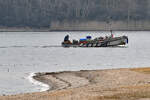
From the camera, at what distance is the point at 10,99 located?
33500mm

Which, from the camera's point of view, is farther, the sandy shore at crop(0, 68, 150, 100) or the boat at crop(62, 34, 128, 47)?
the boat at crop(62, 34, 128, 47)

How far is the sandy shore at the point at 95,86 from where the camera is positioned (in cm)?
3187

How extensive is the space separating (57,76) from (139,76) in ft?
29.2

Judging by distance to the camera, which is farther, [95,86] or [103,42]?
[103,42]

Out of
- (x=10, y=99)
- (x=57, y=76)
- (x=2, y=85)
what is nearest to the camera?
(x=10, y=99)

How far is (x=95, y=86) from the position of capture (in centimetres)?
3981

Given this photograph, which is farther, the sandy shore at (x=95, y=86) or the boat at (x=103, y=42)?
the boat at (x=103, y=42)

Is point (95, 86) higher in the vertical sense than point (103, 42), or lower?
lower

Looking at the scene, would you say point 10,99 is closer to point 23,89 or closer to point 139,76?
point 23,89

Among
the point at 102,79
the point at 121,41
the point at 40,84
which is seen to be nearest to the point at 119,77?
the point at 102,79

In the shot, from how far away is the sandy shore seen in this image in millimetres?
31872

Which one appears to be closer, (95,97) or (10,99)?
(95,97)

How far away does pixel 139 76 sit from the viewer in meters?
46.9

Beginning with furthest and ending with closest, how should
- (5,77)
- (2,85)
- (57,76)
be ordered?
(5,77) < (57,76) < (2,85)
